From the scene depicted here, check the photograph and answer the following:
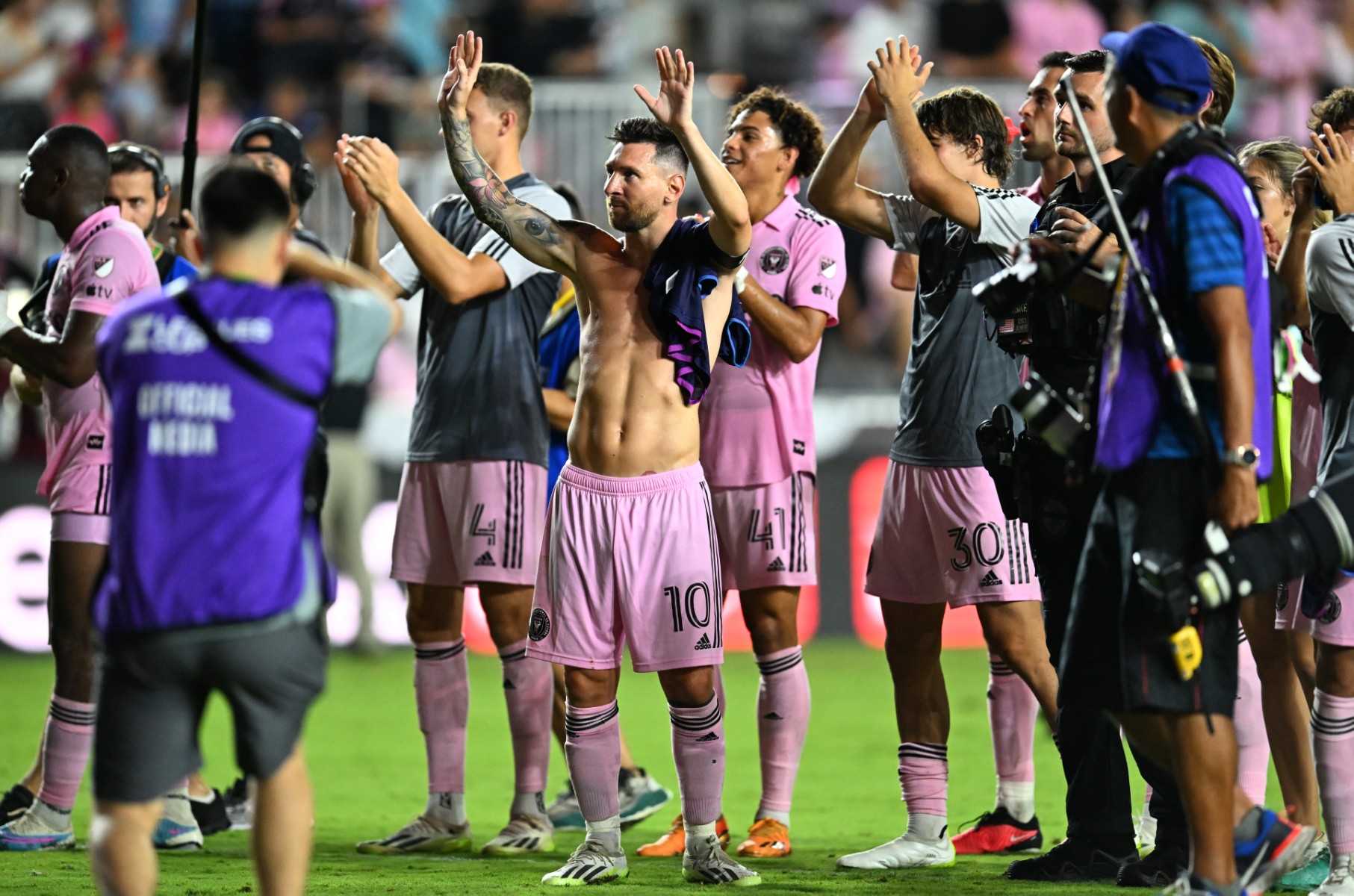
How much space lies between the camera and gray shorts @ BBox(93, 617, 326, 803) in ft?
12.9

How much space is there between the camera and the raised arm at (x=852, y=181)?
5863 millimetres

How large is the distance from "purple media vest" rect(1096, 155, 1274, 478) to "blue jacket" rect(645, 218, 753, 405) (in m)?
1.48

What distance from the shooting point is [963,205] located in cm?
564

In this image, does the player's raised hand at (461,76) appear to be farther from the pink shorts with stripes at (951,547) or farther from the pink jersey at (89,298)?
the pink shorts with stripes at (951,547)

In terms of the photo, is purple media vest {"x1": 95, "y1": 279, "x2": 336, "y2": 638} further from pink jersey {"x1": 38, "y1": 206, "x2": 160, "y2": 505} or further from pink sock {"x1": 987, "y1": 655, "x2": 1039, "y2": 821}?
pink sock {"x1": 987, "y1": 655, "x2": 1039, "y2": 821}

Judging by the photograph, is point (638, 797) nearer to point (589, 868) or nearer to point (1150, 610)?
point (589, 868)

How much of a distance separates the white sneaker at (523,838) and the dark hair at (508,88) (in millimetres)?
2714

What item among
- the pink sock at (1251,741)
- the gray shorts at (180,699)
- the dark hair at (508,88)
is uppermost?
the dark hair at (508,88)

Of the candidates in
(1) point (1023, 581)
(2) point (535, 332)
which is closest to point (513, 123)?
(2) point (535, 332)

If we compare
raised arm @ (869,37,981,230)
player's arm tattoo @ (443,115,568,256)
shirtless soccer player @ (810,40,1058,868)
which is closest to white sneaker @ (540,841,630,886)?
shirtless soccer player @ (810,40,1058,868)

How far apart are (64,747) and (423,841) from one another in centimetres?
135

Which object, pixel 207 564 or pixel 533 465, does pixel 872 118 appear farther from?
pixel 207 564

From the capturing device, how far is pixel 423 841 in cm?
640

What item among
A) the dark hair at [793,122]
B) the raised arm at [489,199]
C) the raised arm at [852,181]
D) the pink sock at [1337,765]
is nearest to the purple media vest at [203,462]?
the raised arm at [489,199]
